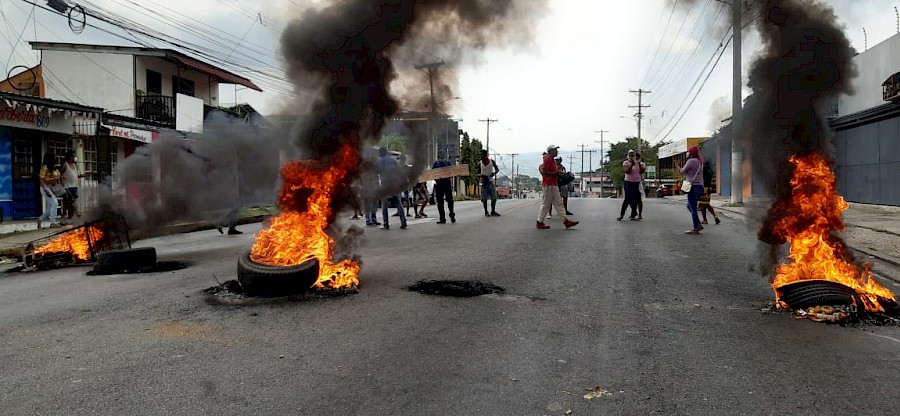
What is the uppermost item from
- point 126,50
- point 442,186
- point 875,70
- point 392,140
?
point 126,50

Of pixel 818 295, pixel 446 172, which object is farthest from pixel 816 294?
pixel 446 172

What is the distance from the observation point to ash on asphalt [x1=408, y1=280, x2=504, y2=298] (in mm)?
5820

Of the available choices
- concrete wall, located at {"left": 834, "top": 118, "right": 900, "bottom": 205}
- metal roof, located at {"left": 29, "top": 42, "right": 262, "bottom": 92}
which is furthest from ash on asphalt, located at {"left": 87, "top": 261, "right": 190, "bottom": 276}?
concrete wall, located at {"left": 834, "top": 118, "right": 900, "bottom": 205}

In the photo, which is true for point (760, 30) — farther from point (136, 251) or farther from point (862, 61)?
point (862, 61)

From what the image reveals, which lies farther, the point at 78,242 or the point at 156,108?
the point at 156,108

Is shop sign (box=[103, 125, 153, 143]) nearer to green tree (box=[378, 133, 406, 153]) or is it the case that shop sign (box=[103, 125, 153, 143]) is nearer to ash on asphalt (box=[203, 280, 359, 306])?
green tree (box=[378, 133, 406, 153])

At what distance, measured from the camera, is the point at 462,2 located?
700 centimetres

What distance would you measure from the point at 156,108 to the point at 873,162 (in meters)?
25.9

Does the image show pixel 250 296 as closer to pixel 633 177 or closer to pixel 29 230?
pixel 633 177

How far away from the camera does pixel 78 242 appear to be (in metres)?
8.45

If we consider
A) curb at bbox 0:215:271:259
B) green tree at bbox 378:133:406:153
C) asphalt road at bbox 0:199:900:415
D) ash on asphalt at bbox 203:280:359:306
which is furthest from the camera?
curb at bbox 0:215:271:259

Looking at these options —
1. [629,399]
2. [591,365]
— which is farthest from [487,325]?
[629,399]

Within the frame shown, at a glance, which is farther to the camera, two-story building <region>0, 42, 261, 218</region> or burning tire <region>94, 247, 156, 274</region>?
two-story building <region>0, 42, 261, 218</region>

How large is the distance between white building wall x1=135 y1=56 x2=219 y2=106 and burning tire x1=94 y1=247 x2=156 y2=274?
689 inches
